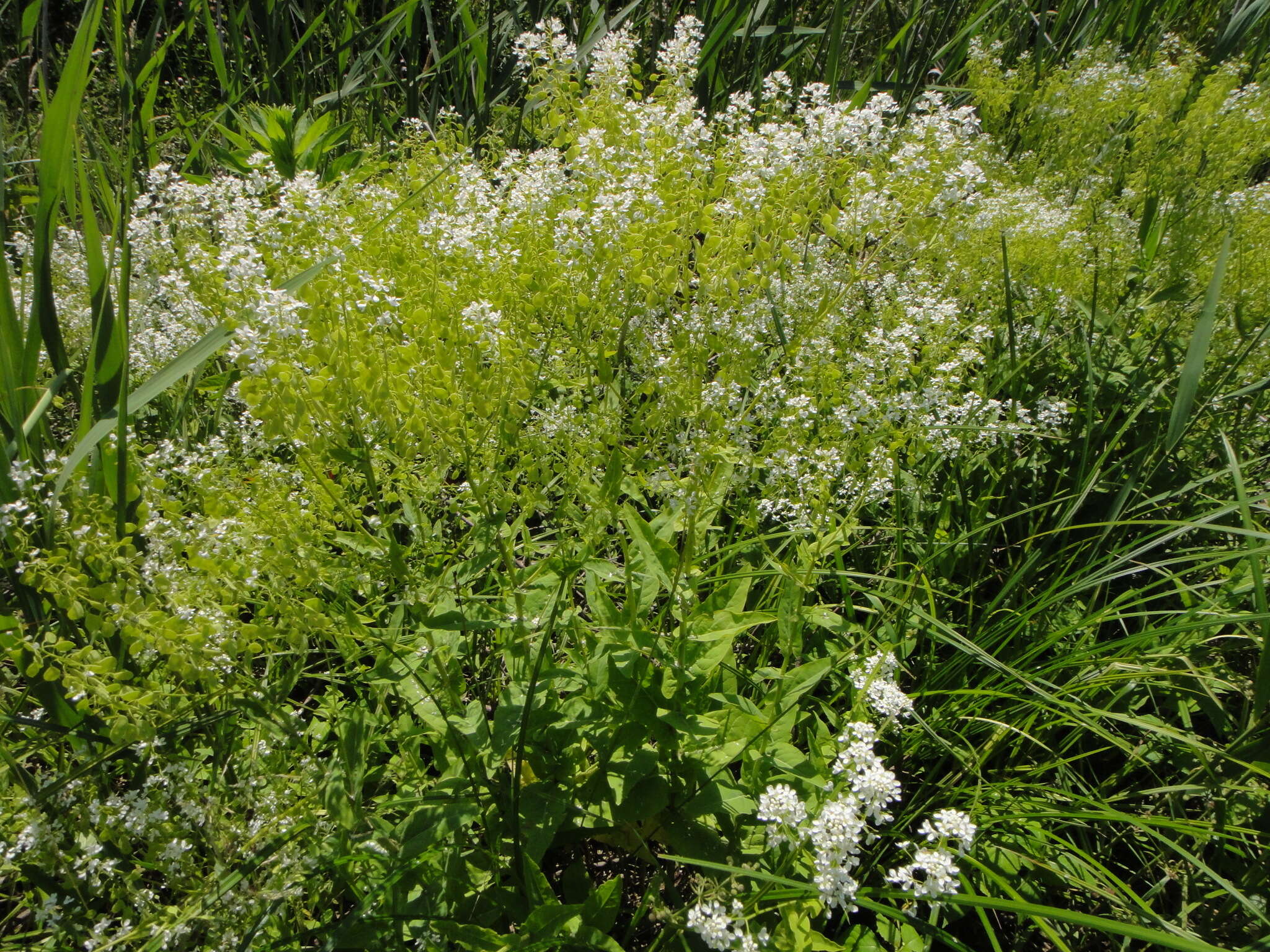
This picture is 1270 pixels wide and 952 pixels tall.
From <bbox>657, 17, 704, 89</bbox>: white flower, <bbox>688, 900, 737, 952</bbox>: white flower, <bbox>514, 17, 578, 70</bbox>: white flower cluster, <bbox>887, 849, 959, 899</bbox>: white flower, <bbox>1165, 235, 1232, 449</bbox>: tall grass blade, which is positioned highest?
<bbox>514, 17, 578, 70</bbox>: white flower cluster

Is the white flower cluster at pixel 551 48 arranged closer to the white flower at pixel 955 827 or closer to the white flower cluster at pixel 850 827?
the white flower cluster at pixel 850 827

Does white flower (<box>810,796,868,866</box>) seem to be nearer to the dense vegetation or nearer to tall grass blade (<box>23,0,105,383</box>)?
the dense vegetation

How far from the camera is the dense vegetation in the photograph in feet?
5.04

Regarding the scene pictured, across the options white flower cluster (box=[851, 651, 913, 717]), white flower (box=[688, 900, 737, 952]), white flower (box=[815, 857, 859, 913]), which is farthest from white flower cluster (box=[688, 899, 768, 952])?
white flower cluster (box=[851, 651, 913, 717])

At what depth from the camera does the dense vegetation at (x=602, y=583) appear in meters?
1.54

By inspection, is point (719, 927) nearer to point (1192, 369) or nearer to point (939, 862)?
point (939, 862)

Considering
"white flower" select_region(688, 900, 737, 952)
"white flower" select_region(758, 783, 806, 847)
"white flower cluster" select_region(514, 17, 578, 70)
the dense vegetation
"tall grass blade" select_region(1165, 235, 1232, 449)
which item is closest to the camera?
"white flower" select_region(688, 900, 737, 952)

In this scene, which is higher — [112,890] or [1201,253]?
[1201,253]

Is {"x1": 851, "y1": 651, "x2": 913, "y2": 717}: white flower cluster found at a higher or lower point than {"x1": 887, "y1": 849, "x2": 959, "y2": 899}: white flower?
higher

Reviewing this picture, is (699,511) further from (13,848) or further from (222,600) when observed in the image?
(13,848)

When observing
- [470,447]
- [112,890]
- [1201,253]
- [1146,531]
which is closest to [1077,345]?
[1201,253]

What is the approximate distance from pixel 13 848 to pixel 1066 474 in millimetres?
2997

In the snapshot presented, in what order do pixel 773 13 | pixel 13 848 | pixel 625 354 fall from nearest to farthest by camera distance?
1. pixel 13 848
2. pixel 625 354
3. pixel 773 13

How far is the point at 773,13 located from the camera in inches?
180
